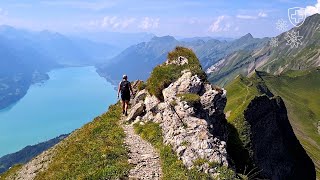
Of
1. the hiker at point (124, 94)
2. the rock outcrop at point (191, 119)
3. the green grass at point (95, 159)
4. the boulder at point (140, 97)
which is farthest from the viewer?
the boulder at point (140, 97)

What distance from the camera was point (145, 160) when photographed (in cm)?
2745

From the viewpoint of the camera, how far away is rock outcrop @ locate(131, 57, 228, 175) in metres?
25.5

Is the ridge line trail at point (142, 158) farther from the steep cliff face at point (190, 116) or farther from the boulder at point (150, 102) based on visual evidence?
the boulder at point (150, 102)

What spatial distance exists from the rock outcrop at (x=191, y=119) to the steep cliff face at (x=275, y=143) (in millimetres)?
33218

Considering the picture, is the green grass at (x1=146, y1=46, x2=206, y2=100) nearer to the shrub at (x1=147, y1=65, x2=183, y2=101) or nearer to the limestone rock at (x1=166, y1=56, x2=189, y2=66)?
the shrub at (x1=147, y1=65, x2=183, y2=101)

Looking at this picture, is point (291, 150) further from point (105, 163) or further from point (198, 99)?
point (105, 163)

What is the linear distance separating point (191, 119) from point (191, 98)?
9.57 feet

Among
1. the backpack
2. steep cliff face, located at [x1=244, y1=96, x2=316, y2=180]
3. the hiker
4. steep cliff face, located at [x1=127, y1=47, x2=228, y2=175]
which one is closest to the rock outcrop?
steep cliff face, located at [x1=127, y1=47, x2=228, y2=175]

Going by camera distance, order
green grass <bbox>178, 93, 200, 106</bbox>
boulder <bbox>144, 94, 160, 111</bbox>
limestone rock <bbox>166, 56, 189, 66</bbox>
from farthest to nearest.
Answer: limestone rock <bbox>166, 56, 189, 66</bbox>, boulder <bbox>144, 94, 160, 111</bbox>, green grass <bbox>178, 93, 200, 106</bbox>

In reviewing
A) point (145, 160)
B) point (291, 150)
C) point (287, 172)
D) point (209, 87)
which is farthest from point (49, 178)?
point (291, 150)

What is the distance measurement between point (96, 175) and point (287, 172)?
5796 cm

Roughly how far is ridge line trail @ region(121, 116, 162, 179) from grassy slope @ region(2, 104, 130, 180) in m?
0.47

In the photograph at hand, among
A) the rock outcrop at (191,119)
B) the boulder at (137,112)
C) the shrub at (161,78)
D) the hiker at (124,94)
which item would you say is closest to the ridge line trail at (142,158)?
the rock outcrop at (191,119)

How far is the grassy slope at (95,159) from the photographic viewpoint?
25230mm
